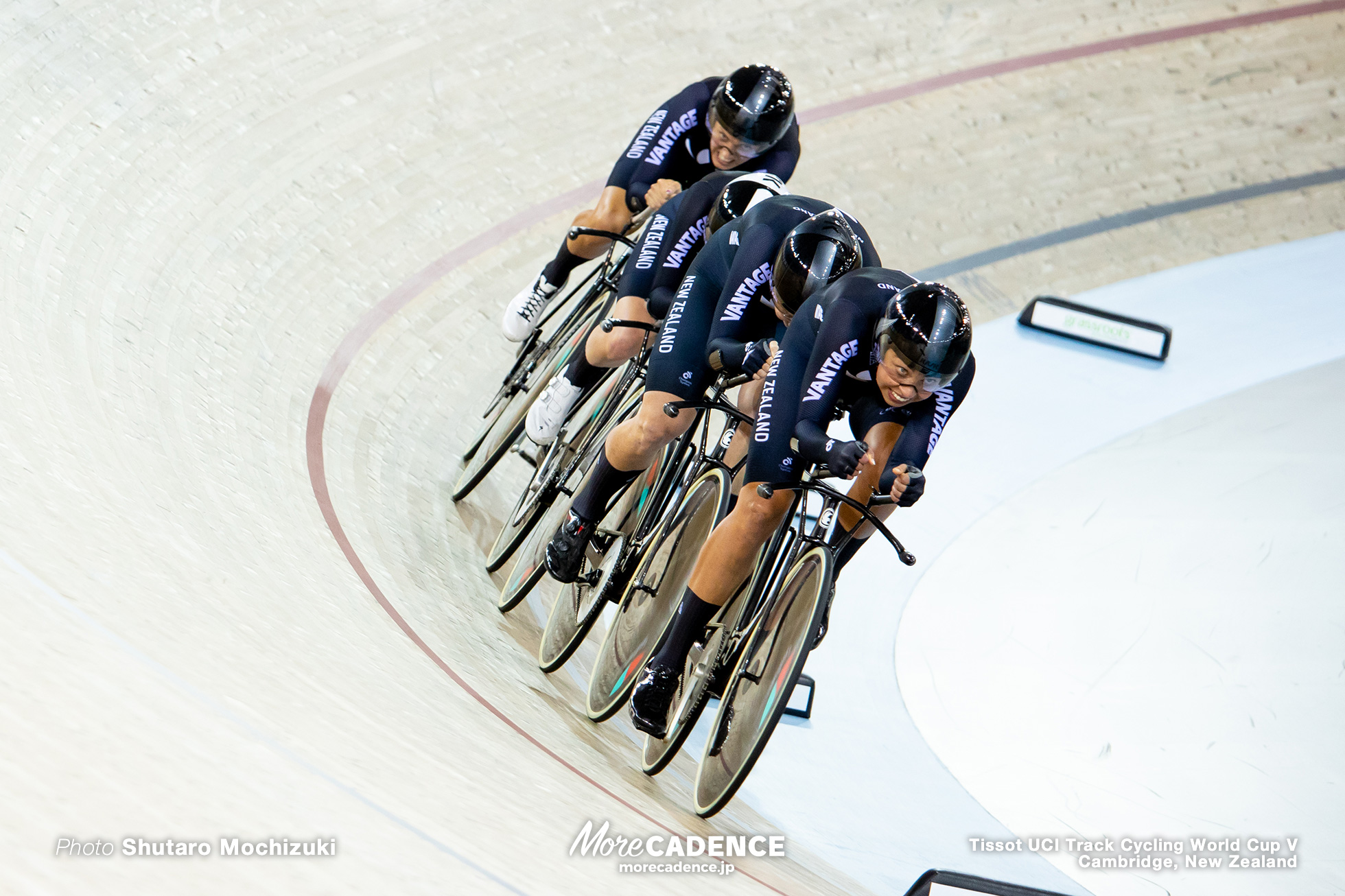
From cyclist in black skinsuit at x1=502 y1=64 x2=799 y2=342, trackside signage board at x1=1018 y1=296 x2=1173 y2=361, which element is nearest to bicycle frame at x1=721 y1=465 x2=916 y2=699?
cyclist in black skinsuit at x1=502 y1=64 x2=799 y2=342

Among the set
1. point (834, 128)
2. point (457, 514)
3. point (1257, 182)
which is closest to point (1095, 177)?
point (1257, 182)

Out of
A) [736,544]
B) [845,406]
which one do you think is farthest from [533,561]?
[845,406]

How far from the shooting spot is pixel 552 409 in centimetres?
395

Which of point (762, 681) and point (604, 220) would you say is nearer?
point (762, 681)

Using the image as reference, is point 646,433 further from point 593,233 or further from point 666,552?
point 593,233

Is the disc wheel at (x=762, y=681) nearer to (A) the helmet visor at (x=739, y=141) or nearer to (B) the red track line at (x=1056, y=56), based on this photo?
(A) the helmet visor at (x=739, y=141)

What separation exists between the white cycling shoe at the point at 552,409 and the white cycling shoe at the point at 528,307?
590 millimetres

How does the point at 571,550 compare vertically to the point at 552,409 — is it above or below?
below

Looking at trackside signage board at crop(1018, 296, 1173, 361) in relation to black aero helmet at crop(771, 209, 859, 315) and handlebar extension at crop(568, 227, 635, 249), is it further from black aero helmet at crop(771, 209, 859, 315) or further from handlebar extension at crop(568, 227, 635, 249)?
black aero helmet at crop(771, 209, 859, 315)

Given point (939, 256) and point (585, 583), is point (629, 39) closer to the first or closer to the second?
point (939, 256)

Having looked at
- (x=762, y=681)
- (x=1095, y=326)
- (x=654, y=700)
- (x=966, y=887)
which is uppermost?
(x=1095, y=326)

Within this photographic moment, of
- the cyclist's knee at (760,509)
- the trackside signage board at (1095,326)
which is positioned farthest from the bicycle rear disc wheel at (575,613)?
the trackside signage board at (1095,326)

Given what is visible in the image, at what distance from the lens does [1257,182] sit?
22.5 feet

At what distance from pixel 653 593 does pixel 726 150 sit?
54.3 inches
